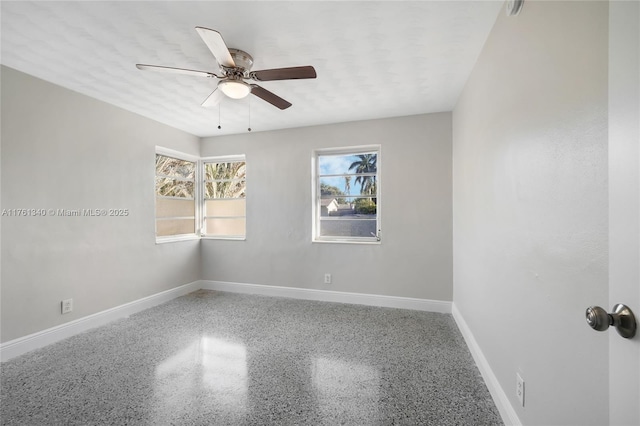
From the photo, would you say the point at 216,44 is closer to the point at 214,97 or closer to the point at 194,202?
the point at 214,97

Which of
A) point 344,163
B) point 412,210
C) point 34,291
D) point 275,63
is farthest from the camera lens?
point 344,163

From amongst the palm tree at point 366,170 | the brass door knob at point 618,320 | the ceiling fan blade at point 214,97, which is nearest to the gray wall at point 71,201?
the ceiling fan blade at point 214,97

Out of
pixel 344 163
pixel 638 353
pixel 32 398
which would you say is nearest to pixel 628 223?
pixel 638 353

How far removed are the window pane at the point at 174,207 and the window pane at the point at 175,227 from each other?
0.09m

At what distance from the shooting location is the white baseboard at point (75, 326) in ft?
7.56

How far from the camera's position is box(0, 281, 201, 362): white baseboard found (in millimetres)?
2305

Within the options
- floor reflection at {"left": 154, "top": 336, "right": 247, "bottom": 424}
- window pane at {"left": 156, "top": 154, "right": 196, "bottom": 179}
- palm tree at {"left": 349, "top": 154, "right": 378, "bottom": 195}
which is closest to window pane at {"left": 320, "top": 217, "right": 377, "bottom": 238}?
palm tree at {"left": 349, "top": 154, "right": 378, "bottom": 195}

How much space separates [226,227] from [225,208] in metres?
0.31

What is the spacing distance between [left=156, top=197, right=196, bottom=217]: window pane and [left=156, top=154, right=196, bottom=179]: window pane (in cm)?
39

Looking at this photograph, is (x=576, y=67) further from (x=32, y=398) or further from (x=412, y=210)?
(x=32, y=398)

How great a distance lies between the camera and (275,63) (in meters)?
2.23

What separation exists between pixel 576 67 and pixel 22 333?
13.4 feet

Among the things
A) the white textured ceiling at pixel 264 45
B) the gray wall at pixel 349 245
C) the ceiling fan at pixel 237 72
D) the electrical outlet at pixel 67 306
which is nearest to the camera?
the white textured ceiling at pixel 264 45

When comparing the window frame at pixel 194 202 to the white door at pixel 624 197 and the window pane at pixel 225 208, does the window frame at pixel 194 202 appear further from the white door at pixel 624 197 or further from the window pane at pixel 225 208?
the white door at pixel 624 197
